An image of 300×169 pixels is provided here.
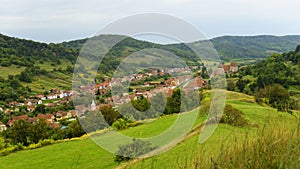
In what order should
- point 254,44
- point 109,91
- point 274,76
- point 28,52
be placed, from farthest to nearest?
point 254,44 → point 28,52 → point 274,76 → point 109,91

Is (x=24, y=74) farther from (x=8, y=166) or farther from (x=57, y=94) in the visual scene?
(x=8, y=166)

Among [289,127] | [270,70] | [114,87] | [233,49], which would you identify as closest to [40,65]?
[270,70]

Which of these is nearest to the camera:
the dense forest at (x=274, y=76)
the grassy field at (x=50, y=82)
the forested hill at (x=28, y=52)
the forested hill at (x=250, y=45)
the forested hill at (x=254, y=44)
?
the dense forest at (x=274, y=76)

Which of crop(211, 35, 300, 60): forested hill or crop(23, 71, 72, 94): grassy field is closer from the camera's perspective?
crop(23, 71, 72, 94): grassy field

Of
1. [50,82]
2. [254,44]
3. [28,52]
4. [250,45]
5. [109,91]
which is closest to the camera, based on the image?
[109,91]

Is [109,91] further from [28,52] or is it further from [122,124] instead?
[28,52]

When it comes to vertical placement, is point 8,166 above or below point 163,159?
below

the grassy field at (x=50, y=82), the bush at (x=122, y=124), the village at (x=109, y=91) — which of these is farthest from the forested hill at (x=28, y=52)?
the bush at (x=122, y=124)

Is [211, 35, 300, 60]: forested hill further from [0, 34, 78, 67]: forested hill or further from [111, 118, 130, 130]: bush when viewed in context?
[111, 118, 130, 130]: bush

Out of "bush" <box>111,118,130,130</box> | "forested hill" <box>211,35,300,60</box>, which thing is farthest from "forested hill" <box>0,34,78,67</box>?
"bush" <box>111,118,130,130</box>

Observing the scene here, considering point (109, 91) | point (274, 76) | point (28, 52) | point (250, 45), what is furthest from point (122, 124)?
point (250, 45)

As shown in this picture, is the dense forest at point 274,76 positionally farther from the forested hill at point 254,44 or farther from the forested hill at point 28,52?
the forested hill at point 254,44
